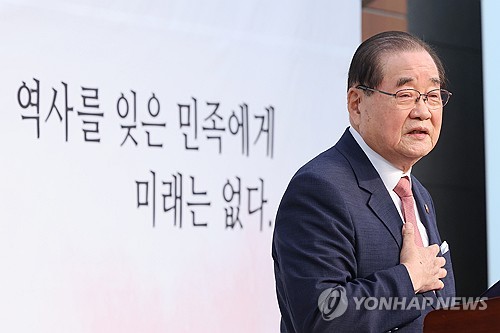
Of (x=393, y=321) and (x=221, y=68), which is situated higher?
(x=221, y=68)

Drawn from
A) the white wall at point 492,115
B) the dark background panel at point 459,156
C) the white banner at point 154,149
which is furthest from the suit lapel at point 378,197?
the dark background panel at point 459,156

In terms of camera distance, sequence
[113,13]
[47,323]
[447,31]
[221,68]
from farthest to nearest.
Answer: [447,31] < [221,68] < [113,13] < [47,323]

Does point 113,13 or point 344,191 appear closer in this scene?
point 344,191

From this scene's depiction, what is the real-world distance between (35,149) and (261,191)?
0.89m

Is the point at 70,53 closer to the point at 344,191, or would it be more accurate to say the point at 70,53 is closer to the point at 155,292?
the point at 155,292

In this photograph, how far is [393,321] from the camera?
1.53 meters

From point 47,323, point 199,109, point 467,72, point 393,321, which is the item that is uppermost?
point 467,72

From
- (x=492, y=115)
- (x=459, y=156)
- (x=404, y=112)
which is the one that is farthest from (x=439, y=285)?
(x=459, y=156)

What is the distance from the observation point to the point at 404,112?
1.66 m

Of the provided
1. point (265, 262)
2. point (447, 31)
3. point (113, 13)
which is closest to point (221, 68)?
point (113, 13)

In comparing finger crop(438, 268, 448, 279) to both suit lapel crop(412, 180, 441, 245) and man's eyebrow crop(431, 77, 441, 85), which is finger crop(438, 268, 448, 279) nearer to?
suit lapel crop(412, 180, 441, 245)
